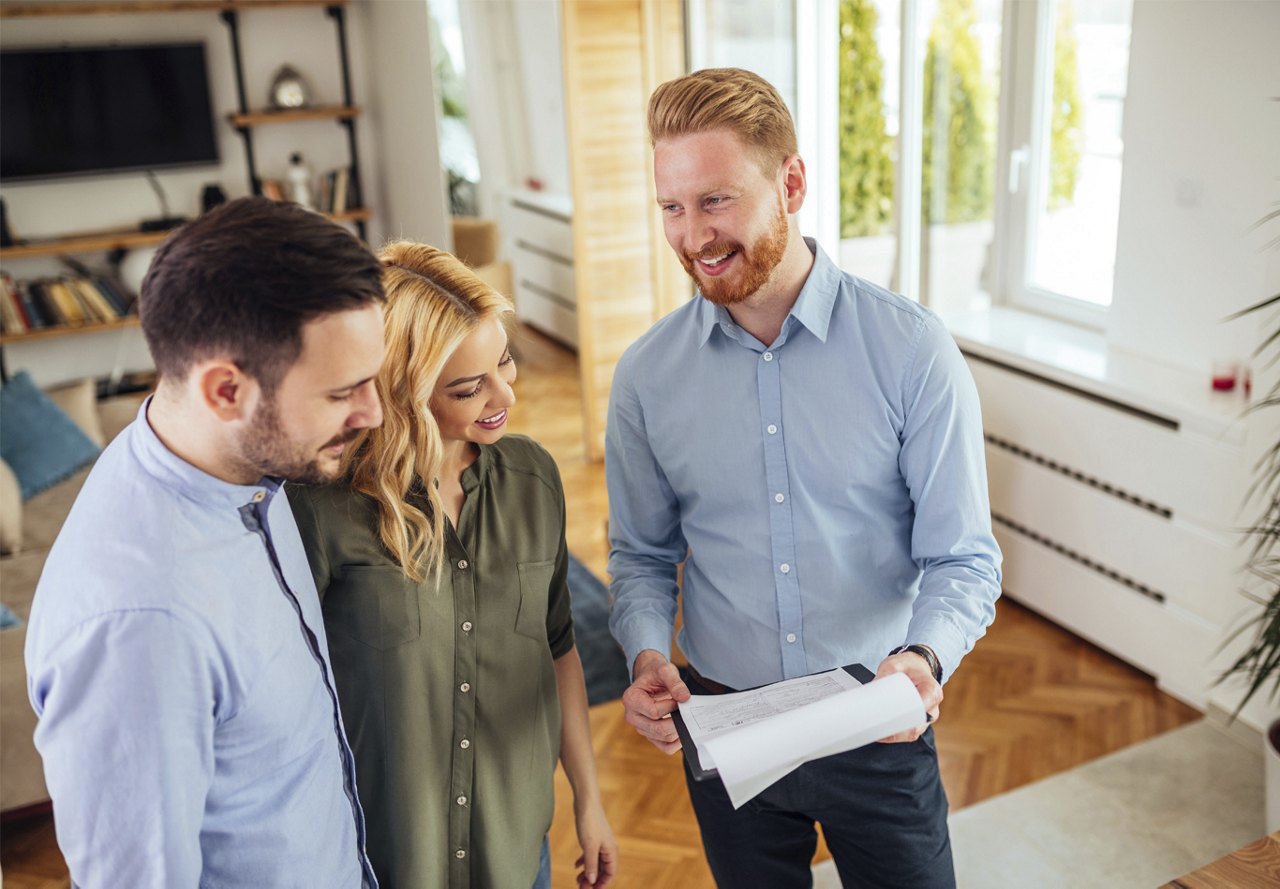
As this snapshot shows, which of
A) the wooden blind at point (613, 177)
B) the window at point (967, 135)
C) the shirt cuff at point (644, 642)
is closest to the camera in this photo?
the shirt cuff at point (644, 642)

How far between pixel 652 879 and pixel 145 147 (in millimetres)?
5244

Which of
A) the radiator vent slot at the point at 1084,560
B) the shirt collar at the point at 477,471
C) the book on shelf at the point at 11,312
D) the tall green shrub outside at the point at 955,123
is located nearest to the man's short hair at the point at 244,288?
the shirt collar at the point at 477,471

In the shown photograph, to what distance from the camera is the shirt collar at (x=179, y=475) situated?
3.62ft

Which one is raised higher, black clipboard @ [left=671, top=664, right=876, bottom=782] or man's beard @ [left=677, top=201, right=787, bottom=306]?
man's beard @ [left=677, top=201, right=787, bottom=306]

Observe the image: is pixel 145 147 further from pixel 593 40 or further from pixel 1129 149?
pixel 1129 149

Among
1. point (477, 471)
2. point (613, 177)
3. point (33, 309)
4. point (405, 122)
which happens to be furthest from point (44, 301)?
point (477, 471)

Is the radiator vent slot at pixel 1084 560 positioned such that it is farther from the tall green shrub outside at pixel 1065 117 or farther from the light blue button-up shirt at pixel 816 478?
the light blue button-up shirt at pixel 816 478

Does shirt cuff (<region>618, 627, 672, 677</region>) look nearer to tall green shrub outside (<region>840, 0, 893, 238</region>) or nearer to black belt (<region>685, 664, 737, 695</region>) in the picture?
black belt (<region>685, 664, 737, 695</region>)

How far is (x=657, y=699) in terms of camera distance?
158 cm

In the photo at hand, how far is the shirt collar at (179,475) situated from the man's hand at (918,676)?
81 cm

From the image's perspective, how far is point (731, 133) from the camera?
60.7 inches

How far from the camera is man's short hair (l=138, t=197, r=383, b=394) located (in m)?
1.07

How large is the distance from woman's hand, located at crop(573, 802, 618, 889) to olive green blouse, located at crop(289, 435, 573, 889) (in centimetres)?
8

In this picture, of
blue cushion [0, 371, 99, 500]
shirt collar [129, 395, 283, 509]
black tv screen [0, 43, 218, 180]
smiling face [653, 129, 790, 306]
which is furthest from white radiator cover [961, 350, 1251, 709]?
black tv screen [0, 43, 218, 180]
